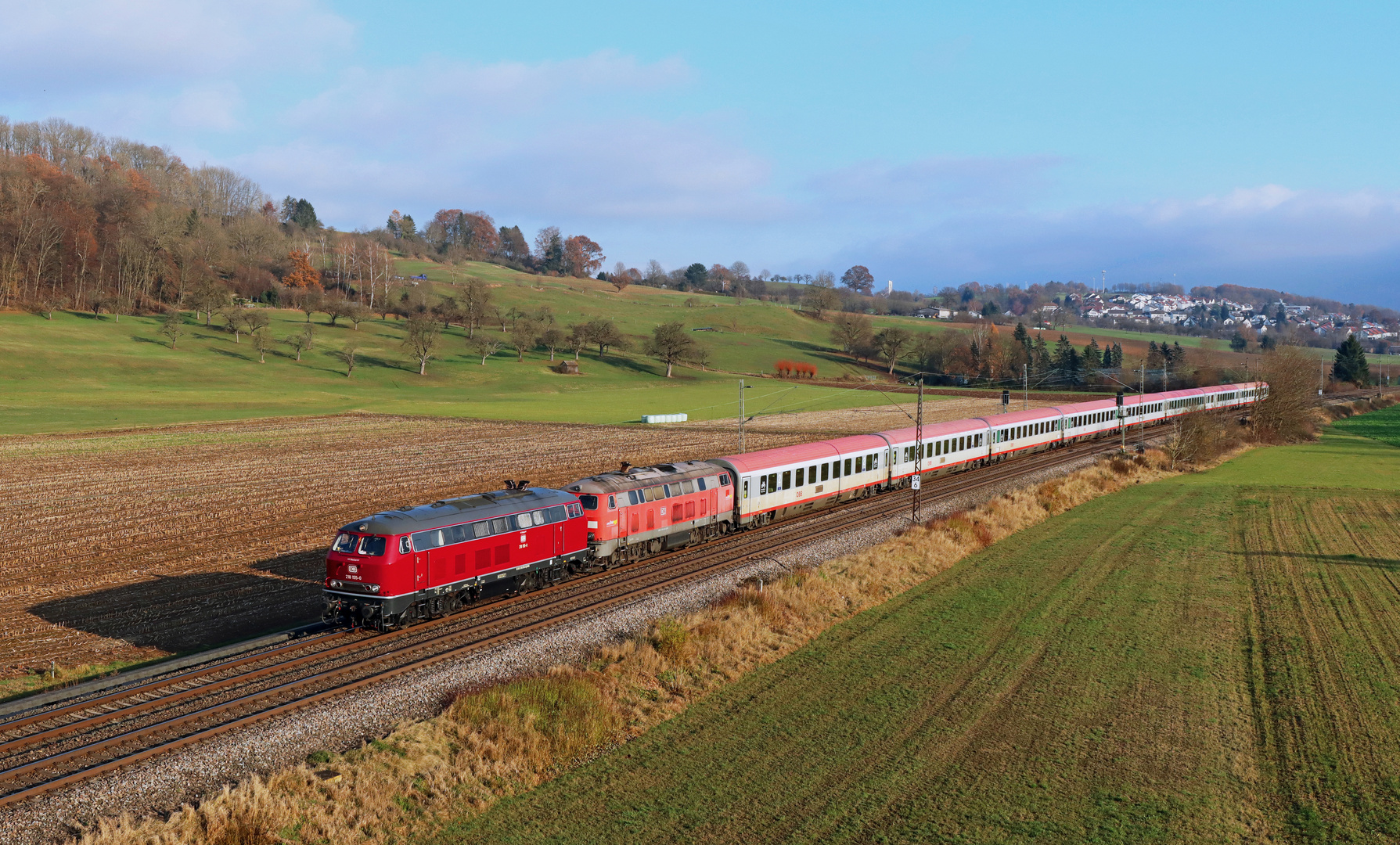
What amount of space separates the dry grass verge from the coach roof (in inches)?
237

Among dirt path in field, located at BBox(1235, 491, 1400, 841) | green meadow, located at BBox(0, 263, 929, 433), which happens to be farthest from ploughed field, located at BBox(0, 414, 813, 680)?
dirt path in field, located at BBox(1235, 491, 1400, 841)

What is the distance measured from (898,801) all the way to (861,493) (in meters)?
32.8

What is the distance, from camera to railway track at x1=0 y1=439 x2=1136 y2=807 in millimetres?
16266

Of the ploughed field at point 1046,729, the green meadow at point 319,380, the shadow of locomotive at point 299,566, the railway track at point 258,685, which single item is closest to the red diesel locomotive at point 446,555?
the railway track at point 258,685

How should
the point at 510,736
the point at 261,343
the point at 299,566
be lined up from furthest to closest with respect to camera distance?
the point at 261,343 → the point at 299,566 → the point at 510,736

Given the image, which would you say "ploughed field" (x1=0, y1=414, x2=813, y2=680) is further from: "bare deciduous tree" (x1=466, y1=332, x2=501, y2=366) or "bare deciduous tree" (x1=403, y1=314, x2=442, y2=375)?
"bare deciduous tree" (x1=466, y1=332, x2=501, y2=366)

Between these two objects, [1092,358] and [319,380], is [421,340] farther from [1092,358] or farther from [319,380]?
[1092,358]

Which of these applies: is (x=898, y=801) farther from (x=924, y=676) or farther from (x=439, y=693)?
(x=439, y=693)

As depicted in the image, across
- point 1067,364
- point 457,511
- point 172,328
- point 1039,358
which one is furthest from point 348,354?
point 1067,364

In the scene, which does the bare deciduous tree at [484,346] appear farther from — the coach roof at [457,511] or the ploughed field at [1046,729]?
the ploughed field at [1046,729]

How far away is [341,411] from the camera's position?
85.2 metres

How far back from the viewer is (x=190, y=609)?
86.4ft

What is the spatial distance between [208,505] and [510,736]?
30830 mm

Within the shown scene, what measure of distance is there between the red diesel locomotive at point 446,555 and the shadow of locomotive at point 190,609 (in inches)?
136
